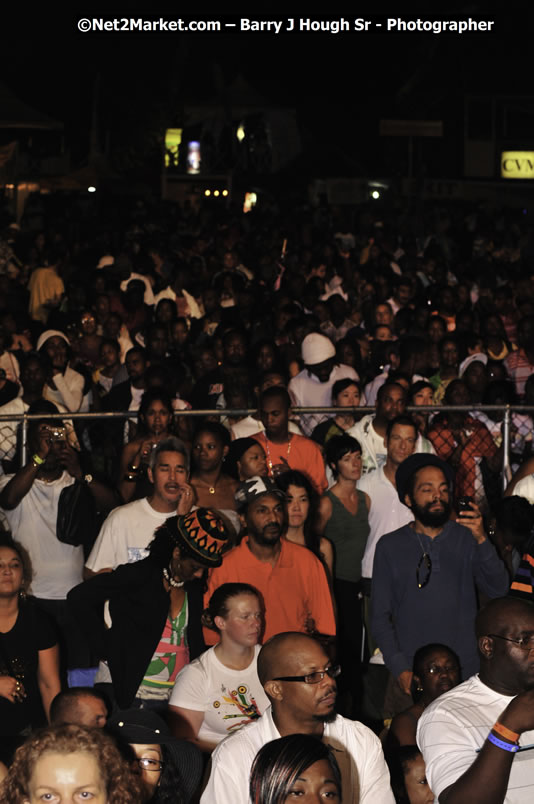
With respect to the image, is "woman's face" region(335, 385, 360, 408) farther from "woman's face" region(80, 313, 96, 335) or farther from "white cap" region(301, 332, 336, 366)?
"woman's face" region(80, 313, 96, 335)

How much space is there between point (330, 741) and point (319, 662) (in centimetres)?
29

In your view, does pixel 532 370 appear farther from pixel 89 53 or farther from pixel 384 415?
pixel 89 53

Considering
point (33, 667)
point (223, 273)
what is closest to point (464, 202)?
point (223, 273)

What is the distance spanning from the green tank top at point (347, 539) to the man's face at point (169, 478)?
49.7 inches

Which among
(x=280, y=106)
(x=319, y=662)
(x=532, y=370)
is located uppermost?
(x=280, y=106)

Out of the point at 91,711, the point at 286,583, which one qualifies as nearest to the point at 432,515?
the point at 286,583

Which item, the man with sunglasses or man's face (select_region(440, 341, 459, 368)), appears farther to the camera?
man's face (select_region(440, 341, 459, 368))

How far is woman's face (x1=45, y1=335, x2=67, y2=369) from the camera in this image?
413 inches

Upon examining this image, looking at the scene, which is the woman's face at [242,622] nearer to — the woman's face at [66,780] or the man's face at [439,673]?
the man's face at [439,673]

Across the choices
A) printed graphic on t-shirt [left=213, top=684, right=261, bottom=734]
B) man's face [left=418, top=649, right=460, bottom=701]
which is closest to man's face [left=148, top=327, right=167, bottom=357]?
man's face [left=418, top=649, right=460, bottom=701]

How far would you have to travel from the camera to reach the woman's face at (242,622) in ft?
18.2

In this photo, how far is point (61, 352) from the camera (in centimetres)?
1052

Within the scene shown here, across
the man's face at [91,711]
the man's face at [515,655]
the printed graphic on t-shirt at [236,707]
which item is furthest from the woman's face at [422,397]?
the man's face at [515,655]

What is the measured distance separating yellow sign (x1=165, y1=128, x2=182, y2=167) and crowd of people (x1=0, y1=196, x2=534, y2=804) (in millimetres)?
25086
